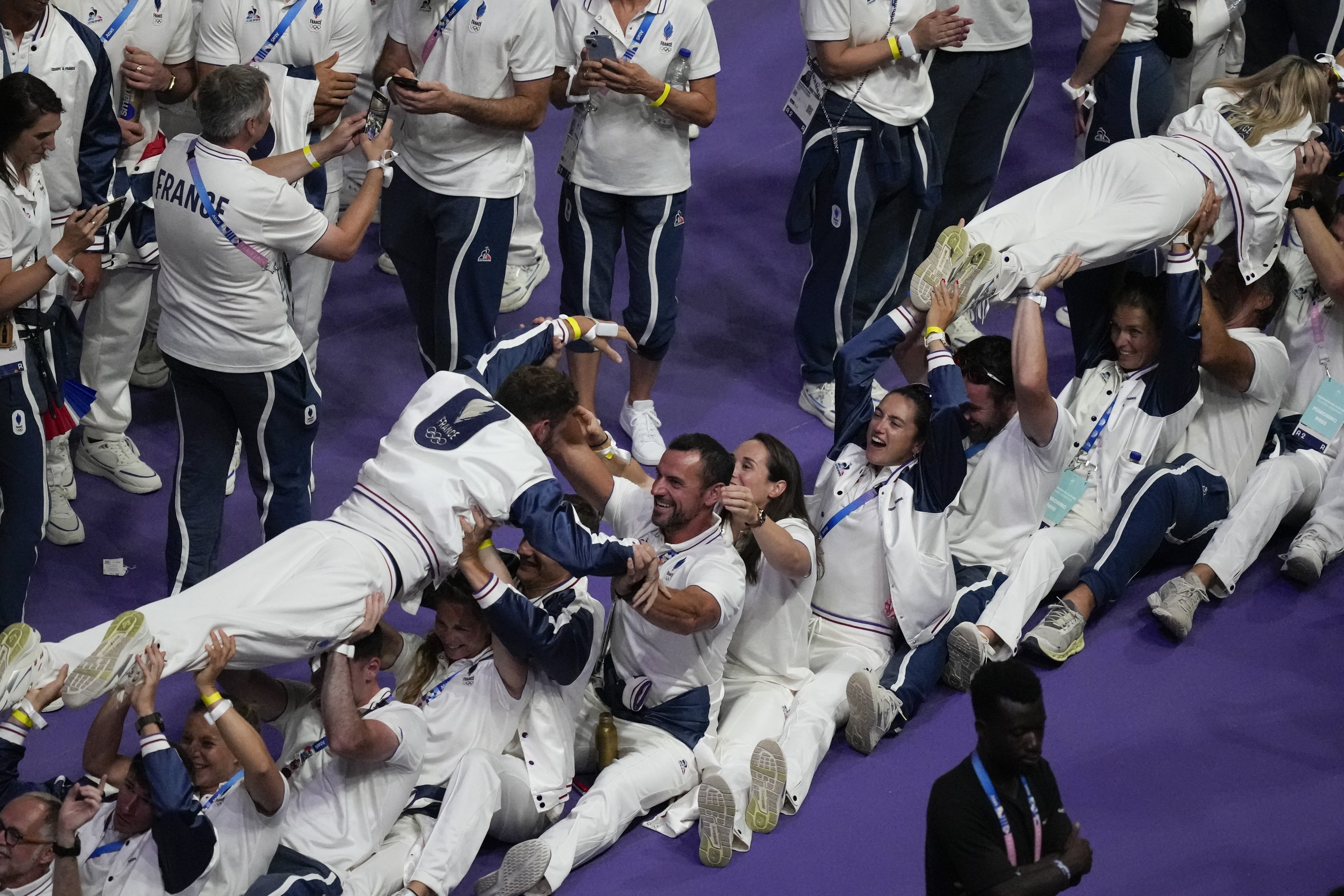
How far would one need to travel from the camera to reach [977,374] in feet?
16.8

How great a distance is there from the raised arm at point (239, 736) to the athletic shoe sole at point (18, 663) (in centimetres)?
35

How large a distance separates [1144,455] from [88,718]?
3.33 metres

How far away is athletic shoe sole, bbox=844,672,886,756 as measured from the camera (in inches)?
181

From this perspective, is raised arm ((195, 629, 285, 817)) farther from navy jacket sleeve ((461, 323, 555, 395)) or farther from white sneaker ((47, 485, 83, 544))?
white sneaker ((47, 485, 83, 544))

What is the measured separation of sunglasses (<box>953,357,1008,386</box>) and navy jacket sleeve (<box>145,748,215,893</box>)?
2.63m

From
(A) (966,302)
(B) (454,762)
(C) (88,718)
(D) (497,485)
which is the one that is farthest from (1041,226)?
(C) (88,718)

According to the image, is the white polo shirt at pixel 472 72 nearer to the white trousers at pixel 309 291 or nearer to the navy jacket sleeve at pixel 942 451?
the white trousers at pixel 309 291

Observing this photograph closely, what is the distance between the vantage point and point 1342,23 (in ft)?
22.5

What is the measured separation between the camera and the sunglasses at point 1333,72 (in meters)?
5.39

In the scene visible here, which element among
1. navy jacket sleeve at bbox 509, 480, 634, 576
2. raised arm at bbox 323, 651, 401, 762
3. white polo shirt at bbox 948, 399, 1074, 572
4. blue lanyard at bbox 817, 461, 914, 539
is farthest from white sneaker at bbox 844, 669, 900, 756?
raised arm at bbox 323, 651, 401, 762

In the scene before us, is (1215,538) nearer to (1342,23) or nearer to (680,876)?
(680,876)

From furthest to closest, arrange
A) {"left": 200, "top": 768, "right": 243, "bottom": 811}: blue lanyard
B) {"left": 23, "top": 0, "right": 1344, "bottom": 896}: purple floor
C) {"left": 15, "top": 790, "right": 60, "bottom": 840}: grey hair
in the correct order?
{"left": 23, "top": 0, "right": 1344, "bottom": 896}: purple floor → {"left": 200, "top": 768, "right": 243, "bottom": 811}: blue lanyard → {"left": 15, "top": 790, "right": 60, "bottom": 840}: grey hair

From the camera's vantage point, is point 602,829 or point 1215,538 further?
point 1215,538

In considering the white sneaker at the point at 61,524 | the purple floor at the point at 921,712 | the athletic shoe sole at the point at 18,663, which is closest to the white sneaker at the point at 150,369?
the purple floor at the point at 921,712
